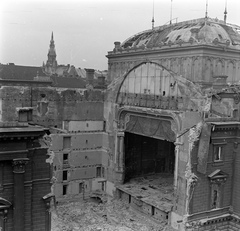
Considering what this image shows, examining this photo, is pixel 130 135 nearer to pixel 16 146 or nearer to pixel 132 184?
pixel 132 184

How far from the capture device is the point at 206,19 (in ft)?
134

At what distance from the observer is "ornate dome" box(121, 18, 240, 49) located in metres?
36.4

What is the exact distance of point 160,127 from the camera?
99.7 ft

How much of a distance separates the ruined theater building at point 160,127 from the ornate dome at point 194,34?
0.17 metres

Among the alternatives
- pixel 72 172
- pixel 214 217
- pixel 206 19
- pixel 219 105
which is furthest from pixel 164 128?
pixel 206 19

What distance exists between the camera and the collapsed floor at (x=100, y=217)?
28391 mm

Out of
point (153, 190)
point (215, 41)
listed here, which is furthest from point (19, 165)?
point (215, 41)

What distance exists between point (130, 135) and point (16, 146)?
1887 centimetres

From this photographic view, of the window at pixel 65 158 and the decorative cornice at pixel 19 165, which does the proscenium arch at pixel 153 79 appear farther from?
the decorative cornice at pixel 19 165

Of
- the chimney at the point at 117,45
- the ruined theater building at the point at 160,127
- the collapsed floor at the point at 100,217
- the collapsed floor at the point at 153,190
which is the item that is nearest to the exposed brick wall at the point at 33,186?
the ruined theater building at the point at 160,127

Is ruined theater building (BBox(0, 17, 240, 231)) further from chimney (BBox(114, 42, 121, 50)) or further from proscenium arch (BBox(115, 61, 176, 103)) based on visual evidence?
chimney (BBox(114, 42, 121, 50))

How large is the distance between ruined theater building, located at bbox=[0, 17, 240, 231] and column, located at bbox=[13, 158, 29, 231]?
2.18 m

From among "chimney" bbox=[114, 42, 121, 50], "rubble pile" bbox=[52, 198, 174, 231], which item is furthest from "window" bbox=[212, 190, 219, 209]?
"chimney" bbox=[114, 42, 121, 50]

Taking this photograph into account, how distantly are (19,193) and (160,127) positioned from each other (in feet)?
49.8
